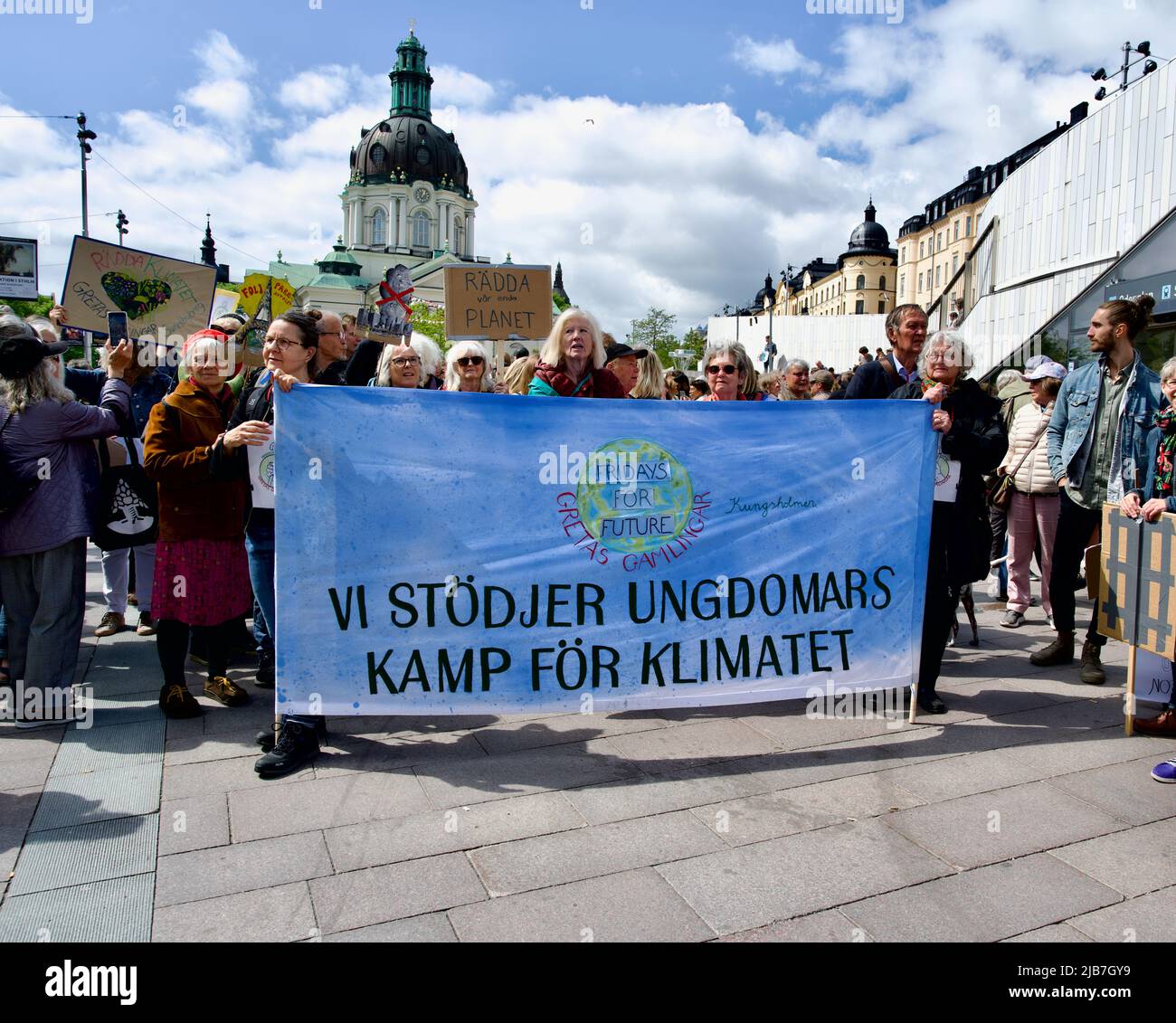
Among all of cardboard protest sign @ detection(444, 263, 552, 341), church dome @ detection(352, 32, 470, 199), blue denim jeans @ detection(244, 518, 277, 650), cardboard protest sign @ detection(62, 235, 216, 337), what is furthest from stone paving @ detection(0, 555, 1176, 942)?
church dome @ detection(352, 32, 470, 199)

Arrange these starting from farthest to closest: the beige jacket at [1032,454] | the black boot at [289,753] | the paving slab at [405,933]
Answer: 1. the beige jacket at [1032,454]
2. the black boot at [289,753]
3. the paving slab at [405,933]

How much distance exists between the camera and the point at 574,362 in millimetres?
4336

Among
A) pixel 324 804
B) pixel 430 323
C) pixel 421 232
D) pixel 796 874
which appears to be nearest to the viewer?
pixel 796 874

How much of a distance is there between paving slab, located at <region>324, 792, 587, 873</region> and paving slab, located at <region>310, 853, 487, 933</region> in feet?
0.23

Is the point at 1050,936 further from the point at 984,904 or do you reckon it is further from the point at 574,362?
the point at 574,362

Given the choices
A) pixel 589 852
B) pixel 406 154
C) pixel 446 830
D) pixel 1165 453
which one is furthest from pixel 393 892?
pixel 406 154

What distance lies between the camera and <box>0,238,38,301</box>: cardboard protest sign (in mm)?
20172

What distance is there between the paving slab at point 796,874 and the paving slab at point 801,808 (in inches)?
3.0

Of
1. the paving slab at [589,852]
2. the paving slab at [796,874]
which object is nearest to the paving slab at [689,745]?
the paving slab at [589,852]

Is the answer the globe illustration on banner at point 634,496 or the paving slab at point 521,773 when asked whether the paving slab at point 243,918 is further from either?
the globe illustration on banner at point 634,496

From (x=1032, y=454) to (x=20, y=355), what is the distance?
653 cm

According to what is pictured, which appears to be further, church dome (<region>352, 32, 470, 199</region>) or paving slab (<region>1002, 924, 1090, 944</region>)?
church dome (<region>352, 32, 470, 199</region>)

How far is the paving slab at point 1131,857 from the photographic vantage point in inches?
111

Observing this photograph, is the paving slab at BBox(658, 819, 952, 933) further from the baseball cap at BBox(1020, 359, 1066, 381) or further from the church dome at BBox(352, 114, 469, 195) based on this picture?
the church dome at BBox(352, 114, 469, 195)
